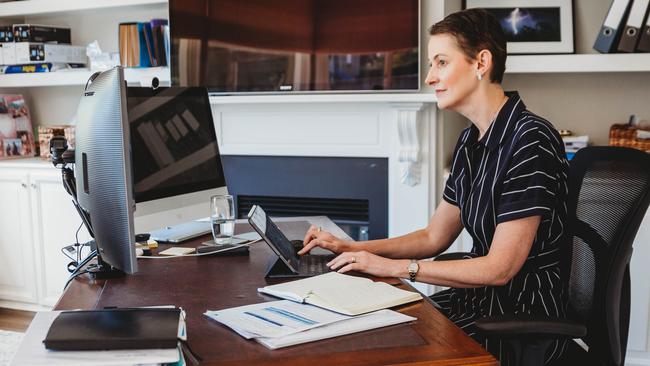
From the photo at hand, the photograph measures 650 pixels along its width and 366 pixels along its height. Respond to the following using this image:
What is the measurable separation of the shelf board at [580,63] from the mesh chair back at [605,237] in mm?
1302

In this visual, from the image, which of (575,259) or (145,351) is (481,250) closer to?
(575,259)

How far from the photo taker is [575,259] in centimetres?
178

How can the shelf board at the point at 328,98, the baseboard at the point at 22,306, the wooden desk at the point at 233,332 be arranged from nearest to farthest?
the wooden desk at the point at 233,332
the shelf board at the point at 328,98
the baseboard at the point at 22,306

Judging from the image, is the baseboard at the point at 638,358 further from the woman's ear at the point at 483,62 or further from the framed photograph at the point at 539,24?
the woman's ear at the point at 483,62

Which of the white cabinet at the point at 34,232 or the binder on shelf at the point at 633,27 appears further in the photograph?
the white cabinet at the point at 34,232

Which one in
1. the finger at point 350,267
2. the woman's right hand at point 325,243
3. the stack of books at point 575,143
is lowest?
the finger at point 350,267

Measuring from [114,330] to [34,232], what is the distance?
3.13m

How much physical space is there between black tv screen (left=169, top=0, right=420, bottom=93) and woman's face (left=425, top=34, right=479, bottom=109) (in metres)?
1.35

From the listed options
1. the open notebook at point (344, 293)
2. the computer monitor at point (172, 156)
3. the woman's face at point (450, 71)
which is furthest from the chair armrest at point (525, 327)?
the computer monitor at point (172, 156)

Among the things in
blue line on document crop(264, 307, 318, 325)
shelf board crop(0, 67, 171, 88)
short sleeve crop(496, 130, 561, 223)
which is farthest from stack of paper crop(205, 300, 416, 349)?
shelf board crop(0, 67, 171, 88)

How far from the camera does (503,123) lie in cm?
178

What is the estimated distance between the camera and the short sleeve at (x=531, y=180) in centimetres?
161

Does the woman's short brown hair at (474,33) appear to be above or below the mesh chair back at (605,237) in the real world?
above

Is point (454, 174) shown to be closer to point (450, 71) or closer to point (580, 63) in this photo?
point (450, 71)
